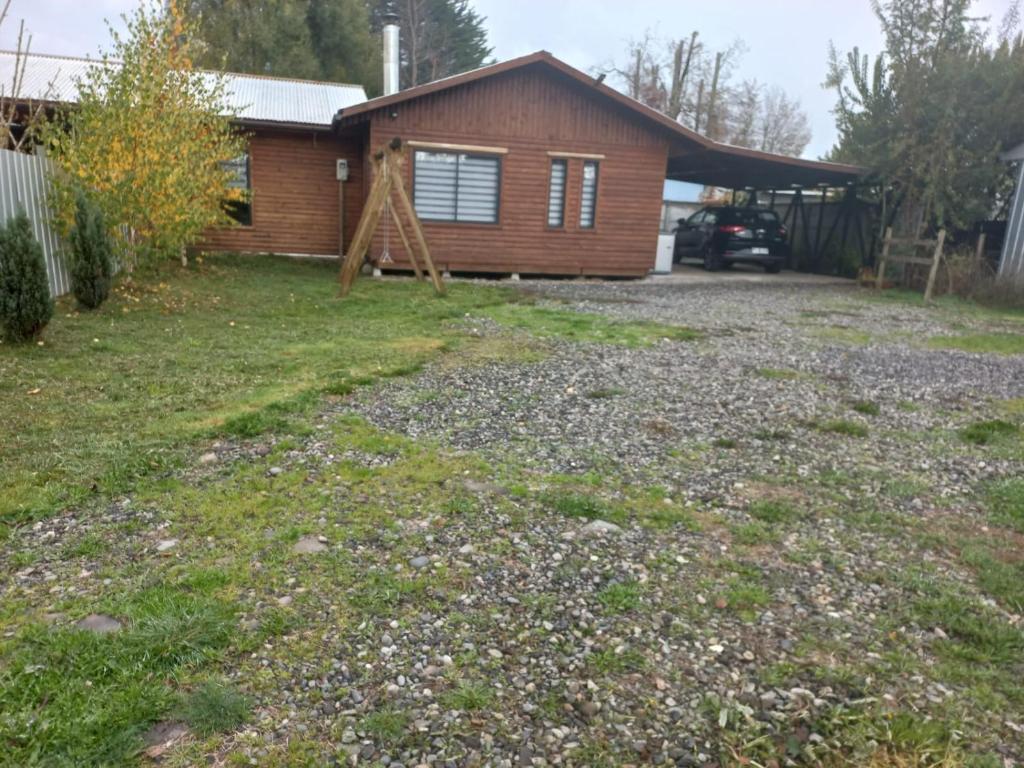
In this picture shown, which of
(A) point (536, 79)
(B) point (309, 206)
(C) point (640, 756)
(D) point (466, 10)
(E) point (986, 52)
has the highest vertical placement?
(D) point (466, 10)

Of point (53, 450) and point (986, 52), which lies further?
point (986, 52)

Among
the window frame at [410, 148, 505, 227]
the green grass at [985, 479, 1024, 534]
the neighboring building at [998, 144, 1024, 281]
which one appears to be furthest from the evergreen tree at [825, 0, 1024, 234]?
the green grass at [985, 479, 1024, 534]

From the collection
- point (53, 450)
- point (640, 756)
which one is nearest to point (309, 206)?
point (53, 450)

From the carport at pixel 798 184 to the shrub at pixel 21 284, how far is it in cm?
1202

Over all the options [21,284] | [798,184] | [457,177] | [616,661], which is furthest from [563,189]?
[616,661]

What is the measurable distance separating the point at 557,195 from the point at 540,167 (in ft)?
2.23

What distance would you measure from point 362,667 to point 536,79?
13472 mm

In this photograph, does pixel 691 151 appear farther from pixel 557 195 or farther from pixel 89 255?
pixel 89 255

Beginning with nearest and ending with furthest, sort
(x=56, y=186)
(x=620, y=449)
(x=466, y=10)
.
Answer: (x=620, y=449), (x=56, y=186), (x=466, y=10)

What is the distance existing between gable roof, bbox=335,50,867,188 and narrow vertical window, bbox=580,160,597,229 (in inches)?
52.3

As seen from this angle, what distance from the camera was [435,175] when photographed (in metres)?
14.1

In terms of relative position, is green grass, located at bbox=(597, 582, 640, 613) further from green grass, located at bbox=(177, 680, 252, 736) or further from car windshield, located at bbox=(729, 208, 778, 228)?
car windshield, located at bbox=(729, 208, 778, 228)

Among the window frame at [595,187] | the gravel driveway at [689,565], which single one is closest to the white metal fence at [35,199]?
the gravel driveway at [689,565]

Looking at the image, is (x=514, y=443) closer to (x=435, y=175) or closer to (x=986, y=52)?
(x=435, y=175)
